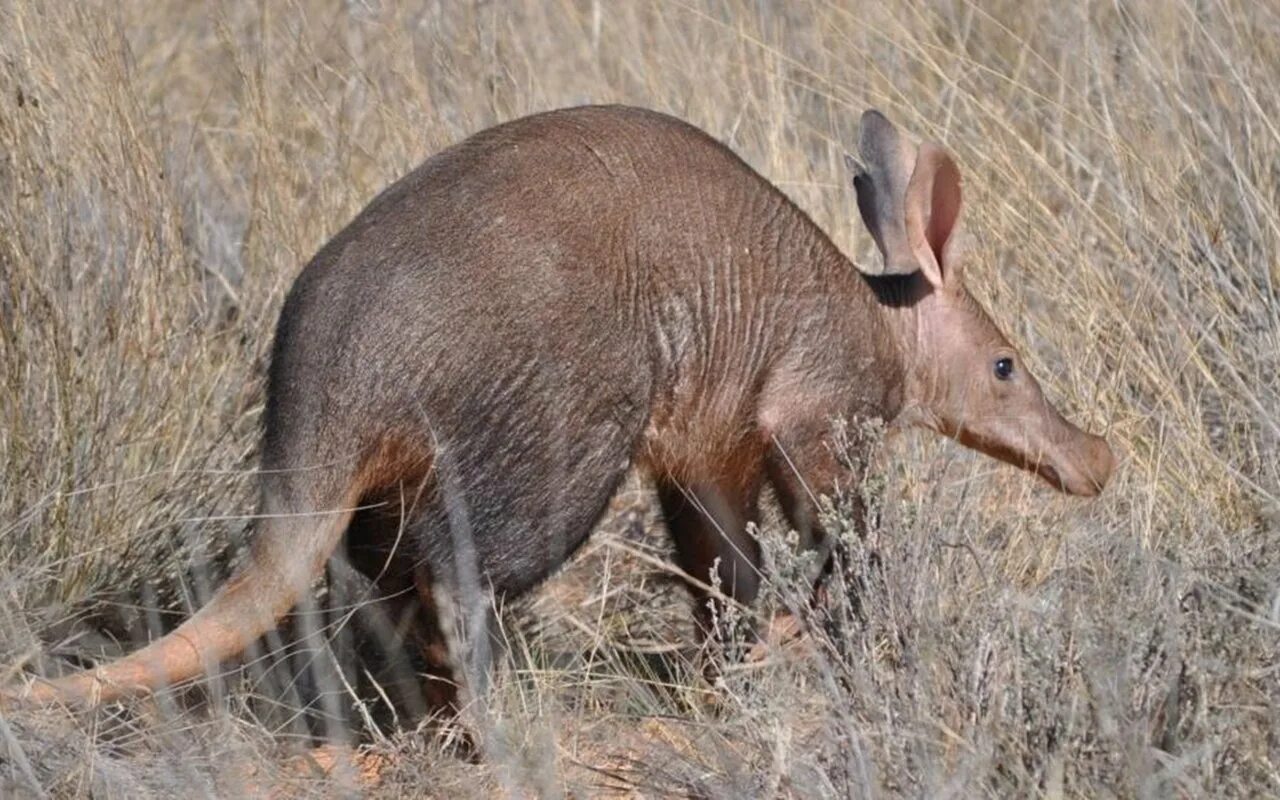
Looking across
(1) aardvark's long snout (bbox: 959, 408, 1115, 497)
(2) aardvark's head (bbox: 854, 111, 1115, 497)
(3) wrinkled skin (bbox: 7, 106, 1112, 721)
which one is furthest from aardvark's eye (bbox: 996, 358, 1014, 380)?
(3) wrinkled skin (bbox: 7, 106, 1112, 721)

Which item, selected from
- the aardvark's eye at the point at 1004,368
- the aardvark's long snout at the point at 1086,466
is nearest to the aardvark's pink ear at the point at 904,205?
the aardvark's eye at the point at 1004,368

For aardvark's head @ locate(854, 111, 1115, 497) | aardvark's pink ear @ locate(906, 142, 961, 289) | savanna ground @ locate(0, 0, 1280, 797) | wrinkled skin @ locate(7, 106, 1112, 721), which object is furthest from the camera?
aardvark's head @ locate(854, 111, 1115, 497)

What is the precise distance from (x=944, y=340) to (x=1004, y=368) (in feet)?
0.59

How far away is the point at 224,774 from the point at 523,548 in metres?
0.80

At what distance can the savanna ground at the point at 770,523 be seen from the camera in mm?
4266

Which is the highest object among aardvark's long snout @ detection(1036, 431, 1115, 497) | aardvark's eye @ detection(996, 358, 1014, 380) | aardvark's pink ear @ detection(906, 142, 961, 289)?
aardvark's pink ear @ detection(906, 142, 961, 289)

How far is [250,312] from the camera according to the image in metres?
6.36

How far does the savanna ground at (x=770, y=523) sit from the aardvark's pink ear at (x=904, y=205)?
18.8 inches

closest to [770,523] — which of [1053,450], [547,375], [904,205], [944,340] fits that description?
[944,340]

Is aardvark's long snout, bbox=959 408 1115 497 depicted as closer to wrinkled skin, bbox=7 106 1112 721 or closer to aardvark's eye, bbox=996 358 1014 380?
wrinkled skin, bbox=7 106 1112 721

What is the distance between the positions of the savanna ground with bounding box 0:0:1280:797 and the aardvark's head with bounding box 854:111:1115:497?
0.16 m

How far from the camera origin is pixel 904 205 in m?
5.95

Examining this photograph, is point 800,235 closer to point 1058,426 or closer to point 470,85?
point 1058,426

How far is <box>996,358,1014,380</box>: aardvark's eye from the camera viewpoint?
6.09 metres
